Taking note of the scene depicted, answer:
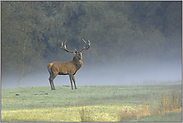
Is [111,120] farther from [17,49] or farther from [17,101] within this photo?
[17,49]

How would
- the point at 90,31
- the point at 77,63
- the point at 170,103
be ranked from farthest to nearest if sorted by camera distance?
the point at 90,31
the point at 77,63
the point at 170,103

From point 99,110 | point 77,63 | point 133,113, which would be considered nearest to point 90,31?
point 77,63

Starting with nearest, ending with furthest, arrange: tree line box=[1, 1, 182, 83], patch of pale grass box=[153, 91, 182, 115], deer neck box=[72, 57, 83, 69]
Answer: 1. patch of pale grass box=[153, 91, 182, 115]
2. deer neck box=[72, 57, 83, 69]
3. tree line box=[1, 1, 182, 83]

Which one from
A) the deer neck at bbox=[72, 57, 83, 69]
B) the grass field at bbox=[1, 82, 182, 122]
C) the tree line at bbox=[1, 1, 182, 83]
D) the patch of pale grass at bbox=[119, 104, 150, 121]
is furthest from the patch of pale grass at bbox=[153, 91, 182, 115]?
the tree line at bbox=[1, 1, 182, 83]

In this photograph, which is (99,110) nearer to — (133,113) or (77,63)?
(133,113)

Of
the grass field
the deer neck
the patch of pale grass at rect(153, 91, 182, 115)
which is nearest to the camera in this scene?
the grass field

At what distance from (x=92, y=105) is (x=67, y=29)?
1426 cm

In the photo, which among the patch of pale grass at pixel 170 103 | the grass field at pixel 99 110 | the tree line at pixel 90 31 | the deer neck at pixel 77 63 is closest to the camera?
the grass field at pixel 99 110

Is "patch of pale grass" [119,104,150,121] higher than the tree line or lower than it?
lower

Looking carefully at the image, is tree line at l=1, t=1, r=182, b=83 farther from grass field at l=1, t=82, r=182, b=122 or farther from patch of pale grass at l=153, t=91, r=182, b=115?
patch of pale grass at l=153, t=91, r=182, b=115

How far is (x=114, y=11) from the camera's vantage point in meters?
25.6

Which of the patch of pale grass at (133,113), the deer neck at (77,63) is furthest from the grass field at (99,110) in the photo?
the deer neck at (77,63)

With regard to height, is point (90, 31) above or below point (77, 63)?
above

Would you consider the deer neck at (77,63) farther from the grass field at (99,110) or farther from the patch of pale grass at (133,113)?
the patch of pale grass at (133,113)
